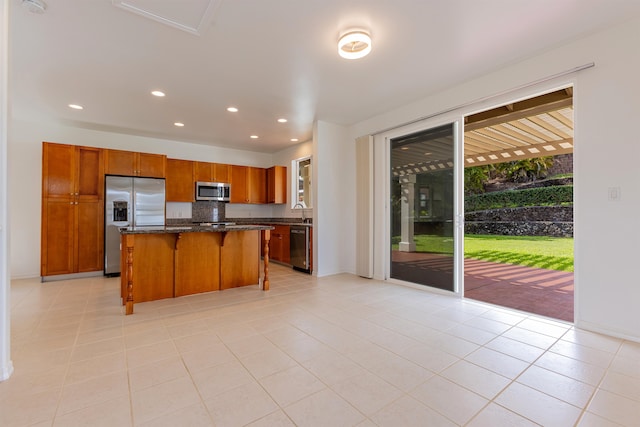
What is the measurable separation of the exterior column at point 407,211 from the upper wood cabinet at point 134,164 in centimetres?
438

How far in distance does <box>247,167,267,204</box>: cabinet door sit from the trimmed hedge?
766 centimetres

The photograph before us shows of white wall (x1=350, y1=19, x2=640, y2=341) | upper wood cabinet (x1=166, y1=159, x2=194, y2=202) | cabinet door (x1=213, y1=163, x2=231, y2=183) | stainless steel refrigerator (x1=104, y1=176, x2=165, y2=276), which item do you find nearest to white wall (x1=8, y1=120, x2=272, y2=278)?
stainless steel refrigerator (x1=104, y1=176, x2=165, y2=276)

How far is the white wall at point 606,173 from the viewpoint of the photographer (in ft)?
7.71

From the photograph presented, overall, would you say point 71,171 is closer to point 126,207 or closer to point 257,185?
point 126,207

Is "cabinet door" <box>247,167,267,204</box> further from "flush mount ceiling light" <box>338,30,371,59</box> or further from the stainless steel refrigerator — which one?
"flush mount ceiling light" <box>338,30,371,59</box>

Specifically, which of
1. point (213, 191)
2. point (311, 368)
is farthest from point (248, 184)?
point (311, 368)

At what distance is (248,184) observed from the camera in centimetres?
662

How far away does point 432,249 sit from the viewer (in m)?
3.96

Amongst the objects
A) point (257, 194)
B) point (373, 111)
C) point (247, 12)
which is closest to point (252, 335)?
point (247, 12)

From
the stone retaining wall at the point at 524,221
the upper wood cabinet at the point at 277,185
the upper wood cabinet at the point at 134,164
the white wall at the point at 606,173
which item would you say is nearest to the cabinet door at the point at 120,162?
the upper wood cabinet at the point at 134,164

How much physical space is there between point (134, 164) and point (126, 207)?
2.64ft

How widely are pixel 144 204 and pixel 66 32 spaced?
10.3ft

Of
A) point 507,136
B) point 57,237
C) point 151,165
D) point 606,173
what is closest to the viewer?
point 606,173

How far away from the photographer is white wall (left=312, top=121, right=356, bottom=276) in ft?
16.0
